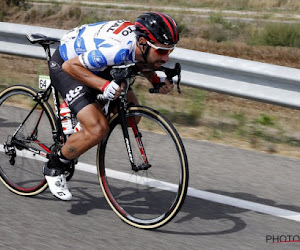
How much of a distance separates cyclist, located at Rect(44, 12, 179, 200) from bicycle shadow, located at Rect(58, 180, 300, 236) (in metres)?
0.31

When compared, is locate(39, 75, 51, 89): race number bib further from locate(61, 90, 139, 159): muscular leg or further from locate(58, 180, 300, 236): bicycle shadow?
locate(58, 180, 300, 236): bicycle shadow

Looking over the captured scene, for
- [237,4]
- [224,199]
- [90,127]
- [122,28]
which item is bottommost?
[237,4]

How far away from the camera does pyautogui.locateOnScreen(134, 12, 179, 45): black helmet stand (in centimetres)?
420

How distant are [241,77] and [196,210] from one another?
271 cm

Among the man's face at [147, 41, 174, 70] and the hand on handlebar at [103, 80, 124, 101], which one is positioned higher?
the man's face at [147, 41, 174, 70]

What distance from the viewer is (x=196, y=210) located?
5.03 m

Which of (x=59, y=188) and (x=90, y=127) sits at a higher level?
(x=90, y=127)

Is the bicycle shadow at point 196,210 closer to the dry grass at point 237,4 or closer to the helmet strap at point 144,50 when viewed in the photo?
the helmet strap at point 144,50

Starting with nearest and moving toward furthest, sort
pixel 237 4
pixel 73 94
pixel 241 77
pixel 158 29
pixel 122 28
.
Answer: pixel 158 29 < pixel 122 28 < pixel 73 94 < pixel 241 77 < pixel 237 4

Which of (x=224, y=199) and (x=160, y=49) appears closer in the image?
(x=160, y=49)

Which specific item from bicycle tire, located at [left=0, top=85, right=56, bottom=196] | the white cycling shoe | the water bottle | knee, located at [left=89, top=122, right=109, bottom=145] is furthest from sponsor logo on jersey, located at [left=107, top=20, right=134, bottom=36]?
the white cycling shoe

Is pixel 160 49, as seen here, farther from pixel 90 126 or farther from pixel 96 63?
pixel 90 126

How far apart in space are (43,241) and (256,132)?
3.66 m

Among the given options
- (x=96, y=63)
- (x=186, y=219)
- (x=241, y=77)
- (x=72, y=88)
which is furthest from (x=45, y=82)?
(x=241, y=77)
